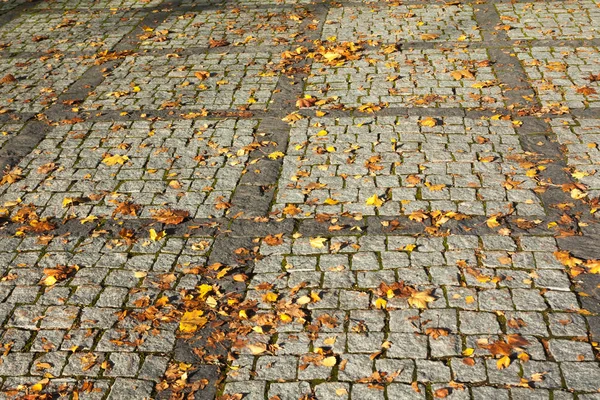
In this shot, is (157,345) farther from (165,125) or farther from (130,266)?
(165,125)

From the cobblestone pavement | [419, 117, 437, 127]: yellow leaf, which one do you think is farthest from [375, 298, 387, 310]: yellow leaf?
[419, 117, 437, 127]: yellow leaf

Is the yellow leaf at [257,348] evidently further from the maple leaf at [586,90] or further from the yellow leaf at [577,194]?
the maple leaf at [586,90]

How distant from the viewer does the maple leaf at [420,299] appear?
4734mm

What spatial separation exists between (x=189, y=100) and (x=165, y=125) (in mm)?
678

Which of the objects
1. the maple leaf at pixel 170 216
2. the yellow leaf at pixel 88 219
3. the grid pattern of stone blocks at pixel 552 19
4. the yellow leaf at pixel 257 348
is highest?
the yellow leaf at pixel 257 348

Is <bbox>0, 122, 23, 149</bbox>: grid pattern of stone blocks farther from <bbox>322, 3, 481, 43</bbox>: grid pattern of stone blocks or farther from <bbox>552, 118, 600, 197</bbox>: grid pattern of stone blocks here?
<bbox>552, 118, 600, 197</bbox>: grid pattern of stone blocks

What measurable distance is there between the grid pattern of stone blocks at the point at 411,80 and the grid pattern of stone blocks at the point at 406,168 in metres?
0.54

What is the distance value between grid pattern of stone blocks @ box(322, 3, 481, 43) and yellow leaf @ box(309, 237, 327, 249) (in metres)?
4.87

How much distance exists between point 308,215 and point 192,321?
1483 mm

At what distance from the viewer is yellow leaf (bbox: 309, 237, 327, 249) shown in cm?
542

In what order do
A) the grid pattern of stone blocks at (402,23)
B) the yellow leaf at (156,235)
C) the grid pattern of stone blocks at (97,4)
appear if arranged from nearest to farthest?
1. the yellow leaf at (156,235)
2. the grid pattern of stone blocks at (402,23)
3. the grid pattern of stone blocks at (97,4)

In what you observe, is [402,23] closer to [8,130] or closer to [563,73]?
[563,73]

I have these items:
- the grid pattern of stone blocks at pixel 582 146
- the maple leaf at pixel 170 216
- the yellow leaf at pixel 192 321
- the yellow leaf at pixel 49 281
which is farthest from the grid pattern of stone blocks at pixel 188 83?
the yellow leaf at pixel 192 321

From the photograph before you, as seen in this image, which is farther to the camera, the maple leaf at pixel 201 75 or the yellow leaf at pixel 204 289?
the maple leaf at pixel 201 75
